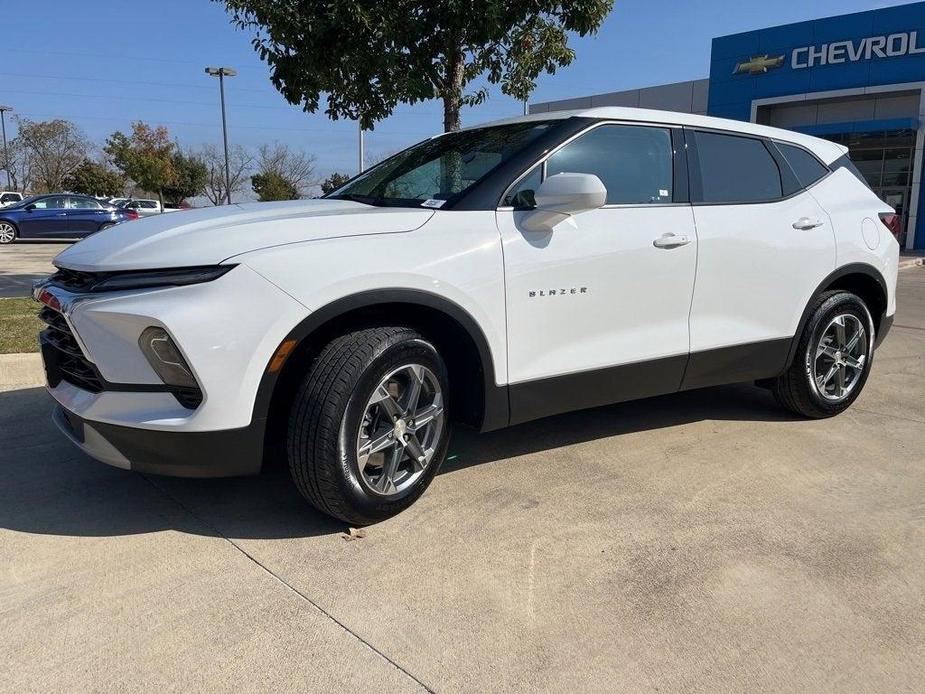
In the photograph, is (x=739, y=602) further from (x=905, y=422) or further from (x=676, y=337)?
(x=905, y=422)

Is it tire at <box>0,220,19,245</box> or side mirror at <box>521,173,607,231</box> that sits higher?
side mirror at <box>521,173,607,231</box>

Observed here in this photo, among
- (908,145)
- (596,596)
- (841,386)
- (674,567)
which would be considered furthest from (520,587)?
(908,145)

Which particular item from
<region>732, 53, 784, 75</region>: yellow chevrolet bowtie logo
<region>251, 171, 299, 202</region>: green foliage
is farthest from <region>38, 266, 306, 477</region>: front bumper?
<region>251, 171, 299, 202</region>: green foliage

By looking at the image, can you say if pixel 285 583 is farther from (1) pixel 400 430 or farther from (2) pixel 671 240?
→ (2) pixel 671 240

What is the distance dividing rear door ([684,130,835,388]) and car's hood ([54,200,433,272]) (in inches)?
64.7

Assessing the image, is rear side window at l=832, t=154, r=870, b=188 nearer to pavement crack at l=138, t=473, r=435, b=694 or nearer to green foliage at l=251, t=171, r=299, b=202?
pavement crack at l=138, t=473, r=435, b=694

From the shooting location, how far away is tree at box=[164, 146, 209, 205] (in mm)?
54831

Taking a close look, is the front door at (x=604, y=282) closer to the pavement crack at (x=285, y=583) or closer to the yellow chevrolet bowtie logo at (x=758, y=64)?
the pavement crack at (x=285, y=583)

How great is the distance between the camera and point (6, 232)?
21016 millimetres

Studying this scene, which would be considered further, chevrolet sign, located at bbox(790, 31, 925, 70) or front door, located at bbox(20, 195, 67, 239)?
chevrolet sign, located at bbox(790, 31, 925, 70)

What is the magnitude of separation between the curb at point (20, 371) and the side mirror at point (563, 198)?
3.70 m

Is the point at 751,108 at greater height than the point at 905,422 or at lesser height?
greater

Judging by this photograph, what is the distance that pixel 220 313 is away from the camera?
2.64 metres

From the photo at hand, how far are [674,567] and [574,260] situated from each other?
4.45 ft
